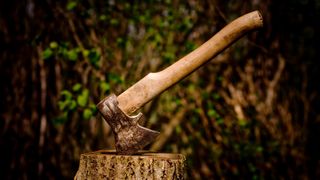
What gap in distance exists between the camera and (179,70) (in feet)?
6.35

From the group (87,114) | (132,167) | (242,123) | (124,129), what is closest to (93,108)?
(87,114)

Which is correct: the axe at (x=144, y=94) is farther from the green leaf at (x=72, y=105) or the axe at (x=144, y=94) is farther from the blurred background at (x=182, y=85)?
the blurred background at (x=182, y=85)

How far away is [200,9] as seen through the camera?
414 centimetres

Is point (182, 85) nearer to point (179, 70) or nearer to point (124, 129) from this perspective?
point (179, 70)

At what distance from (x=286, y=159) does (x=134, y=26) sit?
2345 mm

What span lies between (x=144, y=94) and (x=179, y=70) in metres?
0.23

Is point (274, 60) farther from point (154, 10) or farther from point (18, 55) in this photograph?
point (18, 55)

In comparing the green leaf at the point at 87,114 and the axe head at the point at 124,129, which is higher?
the green leaf at the point at 87,114

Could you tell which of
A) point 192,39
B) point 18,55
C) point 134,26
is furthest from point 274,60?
point 18,55

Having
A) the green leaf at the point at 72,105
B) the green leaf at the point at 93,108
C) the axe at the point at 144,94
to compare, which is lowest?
the axe at the point at 144,94

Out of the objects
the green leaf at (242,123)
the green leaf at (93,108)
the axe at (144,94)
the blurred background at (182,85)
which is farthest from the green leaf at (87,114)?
the green leaf at (242,123)

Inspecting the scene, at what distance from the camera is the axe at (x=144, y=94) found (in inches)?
73.5

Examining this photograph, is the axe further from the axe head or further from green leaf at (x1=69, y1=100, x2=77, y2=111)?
green leaf at (x1=69, y1=100, x2=77, y2=111)

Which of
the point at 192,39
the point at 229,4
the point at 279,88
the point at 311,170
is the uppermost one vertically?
the point at 229,4
